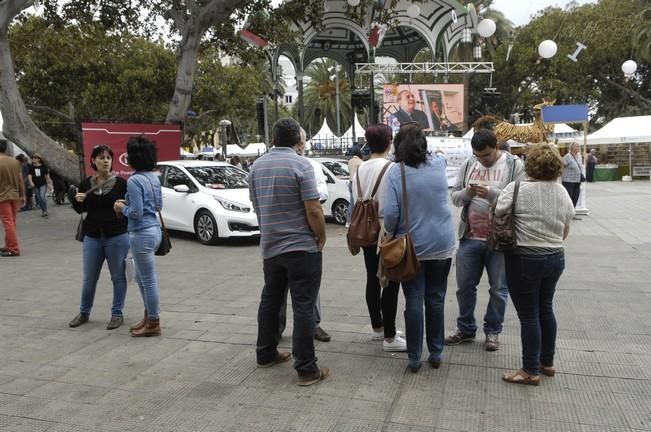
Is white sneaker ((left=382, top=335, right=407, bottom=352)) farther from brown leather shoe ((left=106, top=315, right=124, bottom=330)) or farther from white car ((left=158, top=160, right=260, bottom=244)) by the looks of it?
white car ((left=158, top=160, right=260, bottom=244))

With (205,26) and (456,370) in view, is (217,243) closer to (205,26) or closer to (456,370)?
(205,26)

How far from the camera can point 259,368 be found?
385cm

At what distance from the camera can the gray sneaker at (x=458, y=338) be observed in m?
4.18

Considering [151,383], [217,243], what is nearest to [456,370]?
[151,383]

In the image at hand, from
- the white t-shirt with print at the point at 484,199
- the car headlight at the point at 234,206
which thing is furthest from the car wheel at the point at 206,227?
the white t-shirt with print at the point at 484,199

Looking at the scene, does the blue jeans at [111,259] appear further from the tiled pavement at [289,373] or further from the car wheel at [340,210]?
the car wheel at [340,210]

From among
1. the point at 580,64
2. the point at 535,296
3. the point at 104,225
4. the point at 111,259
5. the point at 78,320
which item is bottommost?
the point at 78,320

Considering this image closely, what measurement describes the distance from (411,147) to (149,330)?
2.77 m

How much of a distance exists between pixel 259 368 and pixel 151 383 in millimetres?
749

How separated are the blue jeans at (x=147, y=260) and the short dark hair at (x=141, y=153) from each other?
0.53m

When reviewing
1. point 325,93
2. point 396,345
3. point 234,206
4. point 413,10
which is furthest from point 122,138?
point 325,93

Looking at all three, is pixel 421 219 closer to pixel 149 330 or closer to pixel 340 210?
pixel 149 330

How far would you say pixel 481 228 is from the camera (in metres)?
3.93

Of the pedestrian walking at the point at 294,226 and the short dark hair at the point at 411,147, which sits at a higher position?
the short dark hair at the point at 411,147
